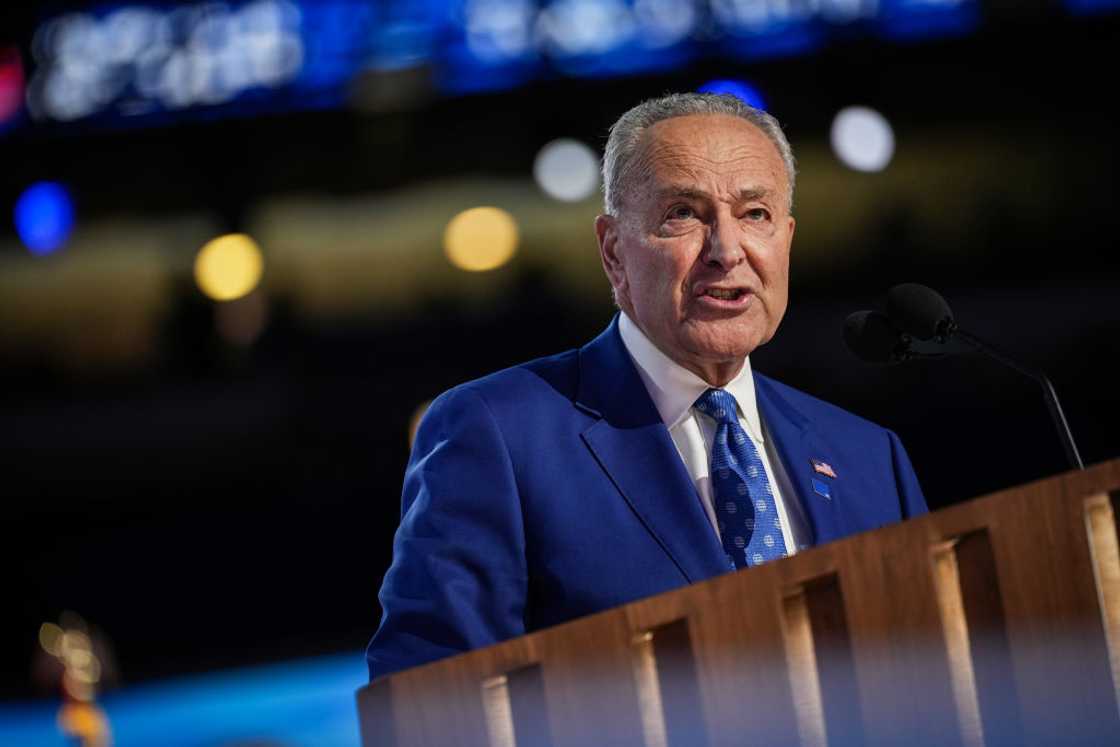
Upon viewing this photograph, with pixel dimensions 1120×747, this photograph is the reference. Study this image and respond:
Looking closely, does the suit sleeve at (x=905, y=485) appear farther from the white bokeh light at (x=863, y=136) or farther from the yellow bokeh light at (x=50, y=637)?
the yellow bokeh light at (x=50, y=637)

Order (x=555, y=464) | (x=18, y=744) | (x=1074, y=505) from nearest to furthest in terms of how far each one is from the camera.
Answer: (x=1074, y=505), (x=555, y=464), (x=18, y=744)

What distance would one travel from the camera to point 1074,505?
105 centimetres

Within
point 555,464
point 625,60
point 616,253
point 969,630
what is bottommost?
point 969,630

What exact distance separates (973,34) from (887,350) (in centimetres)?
464

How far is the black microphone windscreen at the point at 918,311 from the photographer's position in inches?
59.2

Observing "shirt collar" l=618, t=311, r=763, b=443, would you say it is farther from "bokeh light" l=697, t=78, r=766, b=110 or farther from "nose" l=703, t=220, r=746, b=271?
"bokeh light" l=697, t=78, r=766, b=110

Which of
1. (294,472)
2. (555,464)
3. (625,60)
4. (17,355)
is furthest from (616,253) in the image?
(17,355)

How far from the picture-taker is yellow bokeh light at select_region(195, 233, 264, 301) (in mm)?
6852

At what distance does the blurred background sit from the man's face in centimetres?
319

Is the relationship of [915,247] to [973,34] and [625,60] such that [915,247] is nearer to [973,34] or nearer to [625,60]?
[973,34]

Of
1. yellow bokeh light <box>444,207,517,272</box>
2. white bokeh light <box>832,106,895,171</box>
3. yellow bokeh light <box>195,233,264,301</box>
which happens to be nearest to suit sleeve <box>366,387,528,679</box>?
white bokeh light <box>832,106,895,171</box>

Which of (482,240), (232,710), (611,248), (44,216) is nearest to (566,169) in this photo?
(482,240)

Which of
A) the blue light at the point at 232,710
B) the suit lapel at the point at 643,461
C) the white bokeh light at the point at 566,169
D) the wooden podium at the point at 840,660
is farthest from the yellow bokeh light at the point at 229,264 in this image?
the wooden podium at the point at 840,660

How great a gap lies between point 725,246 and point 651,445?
0.25m
